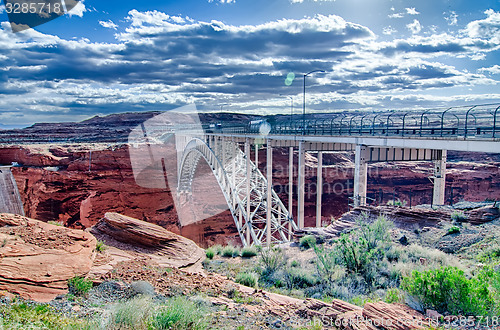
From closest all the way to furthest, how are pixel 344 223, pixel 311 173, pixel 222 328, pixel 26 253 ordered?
pixel 222 328 → pixel 26 253 → pixel 344 223 → pixel 311 173

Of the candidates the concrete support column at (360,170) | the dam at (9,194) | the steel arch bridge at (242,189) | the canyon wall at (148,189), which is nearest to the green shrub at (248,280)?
the concrete support column at (360,170)

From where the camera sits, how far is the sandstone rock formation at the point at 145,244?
9750 millimetres

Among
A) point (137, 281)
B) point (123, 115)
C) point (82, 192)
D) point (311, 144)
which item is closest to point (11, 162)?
point (82, 192)

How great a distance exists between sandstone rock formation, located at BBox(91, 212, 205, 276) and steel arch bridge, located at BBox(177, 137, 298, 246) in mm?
8298

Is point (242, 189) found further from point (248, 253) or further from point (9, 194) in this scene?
point (9, 194)

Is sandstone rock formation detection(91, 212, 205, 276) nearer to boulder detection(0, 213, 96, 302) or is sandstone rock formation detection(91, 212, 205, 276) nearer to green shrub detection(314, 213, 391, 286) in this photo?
boulder detection(0, 213, 96, 302)

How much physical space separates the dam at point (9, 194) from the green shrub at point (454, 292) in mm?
32186

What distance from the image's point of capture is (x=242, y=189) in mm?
24172

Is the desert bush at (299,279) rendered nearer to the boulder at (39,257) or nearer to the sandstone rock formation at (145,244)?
the sandstone rock formation at (145,244)

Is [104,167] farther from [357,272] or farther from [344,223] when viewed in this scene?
[357,272]

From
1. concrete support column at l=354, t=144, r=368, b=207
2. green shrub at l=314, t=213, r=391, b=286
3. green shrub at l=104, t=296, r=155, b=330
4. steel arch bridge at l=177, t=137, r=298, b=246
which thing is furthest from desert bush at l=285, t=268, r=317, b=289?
steel arch bridge at l=177, t=137, r=298, b=246

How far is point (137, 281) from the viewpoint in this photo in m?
7.25

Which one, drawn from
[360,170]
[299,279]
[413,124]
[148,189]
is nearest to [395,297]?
[299,279]

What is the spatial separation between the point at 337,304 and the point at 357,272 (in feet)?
8.91
